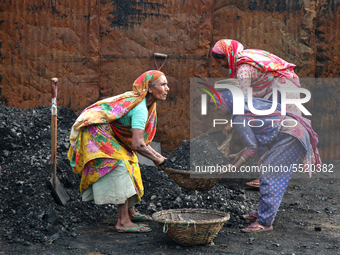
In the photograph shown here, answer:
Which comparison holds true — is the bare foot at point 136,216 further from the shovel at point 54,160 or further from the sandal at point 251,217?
the sandal at point 251,217

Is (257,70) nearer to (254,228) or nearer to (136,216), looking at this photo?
(254,228)

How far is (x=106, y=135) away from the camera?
3693 millimetres

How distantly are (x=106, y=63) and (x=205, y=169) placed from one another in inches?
113

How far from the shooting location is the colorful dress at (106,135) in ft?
11.9

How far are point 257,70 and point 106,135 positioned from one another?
2.20 metres

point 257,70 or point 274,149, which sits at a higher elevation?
point 257,70

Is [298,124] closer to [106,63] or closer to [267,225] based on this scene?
[267,225]

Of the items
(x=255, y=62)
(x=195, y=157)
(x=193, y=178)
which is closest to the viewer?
(x=193, y=178)

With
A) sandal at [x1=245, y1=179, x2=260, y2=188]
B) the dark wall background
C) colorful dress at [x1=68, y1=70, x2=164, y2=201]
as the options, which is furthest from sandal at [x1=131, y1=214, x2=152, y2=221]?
the dark wall background

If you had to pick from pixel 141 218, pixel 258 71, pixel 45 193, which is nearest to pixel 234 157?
pixel 141 218

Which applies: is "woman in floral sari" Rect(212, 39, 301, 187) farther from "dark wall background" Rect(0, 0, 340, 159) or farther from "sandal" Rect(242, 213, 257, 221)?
"sandal" Rect(242, 213, 257, 221)

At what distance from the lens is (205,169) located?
382 centimetres

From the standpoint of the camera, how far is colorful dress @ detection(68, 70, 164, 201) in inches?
143

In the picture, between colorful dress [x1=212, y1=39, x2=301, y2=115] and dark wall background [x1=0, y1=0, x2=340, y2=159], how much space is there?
1.27 metres
